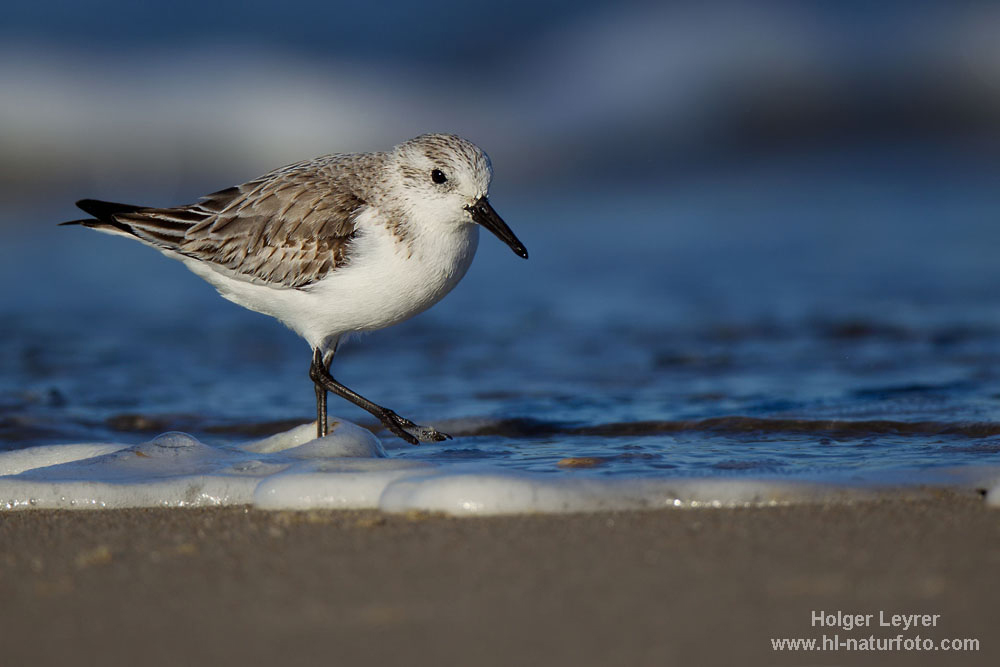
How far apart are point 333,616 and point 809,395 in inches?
152

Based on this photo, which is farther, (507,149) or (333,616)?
(507,149)

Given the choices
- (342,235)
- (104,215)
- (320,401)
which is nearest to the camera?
(342,235)

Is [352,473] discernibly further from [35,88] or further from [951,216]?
[35,88]

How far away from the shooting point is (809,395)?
6.12 metres

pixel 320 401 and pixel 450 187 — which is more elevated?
pixel 450 187

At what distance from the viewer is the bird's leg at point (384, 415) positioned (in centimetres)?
542

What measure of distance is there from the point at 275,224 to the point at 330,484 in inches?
71.4

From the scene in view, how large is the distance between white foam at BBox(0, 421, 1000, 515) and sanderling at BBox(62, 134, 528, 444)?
0.65 metres

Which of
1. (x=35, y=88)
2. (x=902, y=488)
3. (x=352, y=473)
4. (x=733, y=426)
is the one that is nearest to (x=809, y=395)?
(x=733, y=426)

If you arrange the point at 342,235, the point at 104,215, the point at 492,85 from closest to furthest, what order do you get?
the point at 342,235
the point at 104,215
the point at 492,85

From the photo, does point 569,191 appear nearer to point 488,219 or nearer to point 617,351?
point 617,351

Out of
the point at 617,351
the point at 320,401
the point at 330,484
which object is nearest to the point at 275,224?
the point at 320,401

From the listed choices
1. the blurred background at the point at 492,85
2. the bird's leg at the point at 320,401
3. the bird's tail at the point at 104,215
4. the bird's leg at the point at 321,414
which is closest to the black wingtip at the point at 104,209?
the bird's tail at the point at 104,215

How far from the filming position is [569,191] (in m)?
16.7
